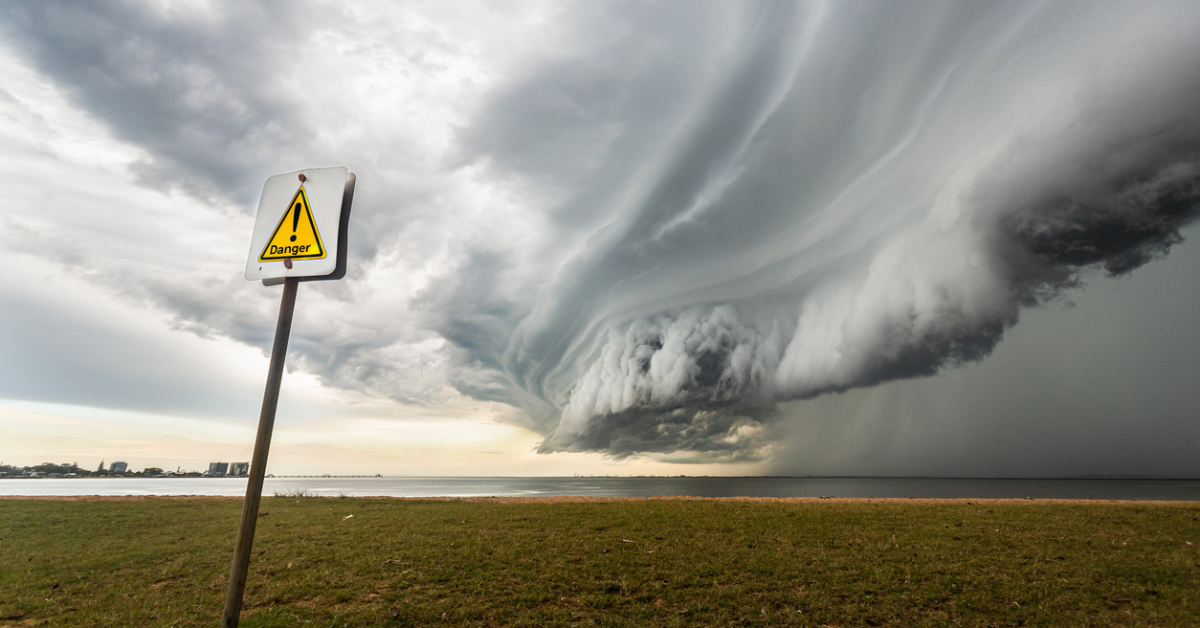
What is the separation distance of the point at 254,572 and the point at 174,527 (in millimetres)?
11083

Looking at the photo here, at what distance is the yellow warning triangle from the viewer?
4.62 metres

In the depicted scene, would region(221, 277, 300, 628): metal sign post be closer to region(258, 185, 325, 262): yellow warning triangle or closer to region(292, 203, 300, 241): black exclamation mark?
region(258, 185, 325, 262): yellow warning triangle

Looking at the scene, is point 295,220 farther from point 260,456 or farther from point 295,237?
point 260,456

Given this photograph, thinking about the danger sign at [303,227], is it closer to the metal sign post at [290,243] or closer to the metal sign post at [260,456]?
the metal sign post at [290,243]

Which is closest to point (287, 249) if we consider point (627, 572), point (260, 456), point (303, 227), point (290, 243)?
point (290, 243)

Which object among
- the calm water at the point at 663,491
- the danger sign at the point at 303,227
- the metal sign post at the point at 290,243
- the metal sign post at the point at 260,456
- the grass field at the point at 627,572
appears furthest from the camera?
the calm water at the point at 663,491

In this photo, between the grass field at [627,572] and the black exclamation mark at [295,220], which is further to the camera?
the grass field at [627,572]

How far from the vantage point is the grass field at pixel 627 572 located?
8758 millimetres

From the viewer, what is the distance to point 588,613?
8.95 metres

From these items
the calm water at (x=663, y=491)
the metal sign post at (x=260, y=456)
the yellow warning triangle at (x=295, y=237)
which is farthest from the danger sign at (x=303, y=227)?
the calm water at (x=663, y=491)

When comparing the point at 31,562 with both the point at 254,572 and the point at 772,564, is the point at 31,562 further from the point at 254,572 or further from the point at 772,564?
the point at 772,564

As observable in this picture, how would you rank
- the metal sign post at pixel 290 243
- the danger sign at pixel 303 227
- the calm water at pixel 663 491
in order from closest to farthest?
the metal sign post at pixel 290 243 → the danger sign at pixel 303 227 → the calm water at pixel 663 491

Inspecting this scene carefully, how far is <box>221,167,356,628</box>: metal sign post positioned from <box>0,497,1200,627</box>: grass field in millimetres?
5872

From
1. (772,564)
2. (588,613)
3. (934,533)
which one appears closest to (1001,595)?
(772,564)
